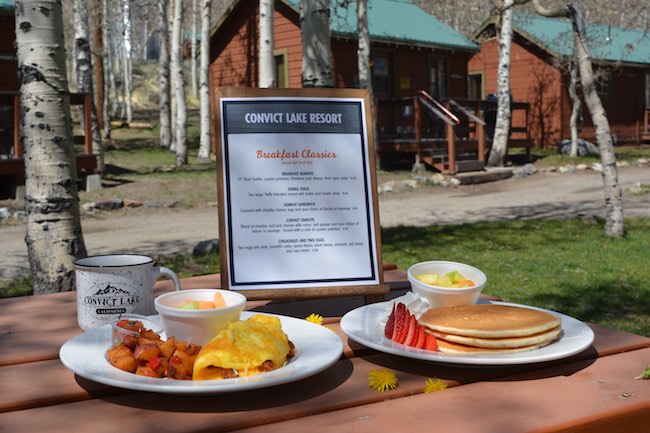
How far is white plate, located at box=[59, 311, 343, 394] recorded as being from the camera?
1321 millimetres

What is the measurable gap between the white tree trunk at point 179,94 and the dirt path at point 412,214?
793 centimetres

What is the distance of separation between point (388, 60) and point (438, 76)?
2.75 m

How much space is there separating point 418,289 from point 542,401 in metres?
0.59

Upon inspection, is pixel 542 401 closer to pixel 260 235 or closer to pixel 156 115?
pixel 260 235

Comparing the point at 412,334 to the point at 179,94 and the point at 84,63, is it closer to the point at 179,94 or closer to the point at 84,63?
the point at 84,63

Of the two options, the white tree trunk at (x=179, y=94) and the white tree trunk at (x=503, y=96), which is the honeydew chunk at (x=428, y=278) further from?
the white tree trunk at (x=503, y=96)

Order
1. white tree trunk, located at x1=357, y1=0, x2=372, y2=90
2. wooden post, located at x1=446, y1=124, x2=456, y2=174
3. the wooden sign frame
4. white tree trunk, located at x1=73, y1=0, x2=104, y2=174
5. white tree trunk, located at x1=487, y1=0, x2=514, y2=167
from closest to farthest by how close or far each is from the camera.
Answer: the wooden sign frame → white tree trunk, located at x1=73, y1=0, x2=104, y2=174 → white tree trunk, located at x1=357, y1=0, x2=372, y2=90 → wooden post, located at x1=446, y1=124, x2=456, y2=174 → white tree trunk, located at x1=487, y1=0, x2=514, y2=167

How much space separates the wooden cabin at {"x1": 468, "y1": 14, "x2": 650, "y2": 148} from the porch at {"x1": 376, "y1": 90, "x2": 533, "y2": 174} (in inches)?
178

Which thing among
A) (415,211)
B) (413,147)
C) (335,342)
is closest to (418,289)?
(335,342)

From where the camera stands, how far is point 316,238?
2.22 meters

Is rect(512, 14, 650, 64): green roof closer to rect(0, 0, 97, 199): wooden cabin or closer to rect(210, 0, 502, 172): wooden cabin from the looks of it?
rect(210, 0, 502, 172): wooden cabin

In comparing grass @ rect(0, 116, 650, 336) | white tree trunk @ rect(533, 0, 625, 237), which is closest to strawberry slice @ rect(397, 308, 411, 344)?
grass @ rect(0, 116, 650, 336)

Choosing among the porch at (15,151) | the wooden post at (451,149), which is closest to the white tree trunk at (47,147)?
the porch at (15,151)

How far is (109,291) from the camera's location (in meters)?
1.88
